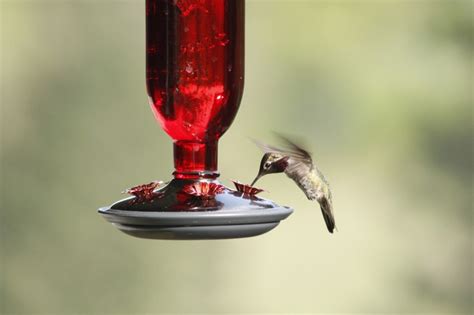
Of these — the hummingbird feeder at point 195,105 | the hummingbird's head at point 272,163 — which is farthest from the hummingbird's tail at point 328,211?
the hummingbird feeder at point 195,105

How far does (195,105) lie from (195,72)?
9cm

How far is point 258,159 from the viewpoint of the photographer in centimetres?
869

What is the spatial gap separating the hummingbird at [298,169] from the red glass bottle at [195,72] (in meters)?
0.52

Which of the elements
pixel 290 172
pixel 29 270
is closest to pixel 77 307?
pixel 29 270

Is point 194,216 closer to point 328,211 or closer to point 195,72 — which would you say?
point 195,72

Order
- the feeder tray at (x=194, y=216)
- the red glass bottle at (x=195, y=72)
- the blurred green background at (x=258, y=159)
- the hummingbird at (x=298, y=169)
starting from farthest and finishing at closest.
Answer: the blurred green background at (x=258, y=159) < the hummingbird at (x=298, y=169) < the red glass bottle at (x=195, y=72) < the feeder tray at (x=194, y=216)

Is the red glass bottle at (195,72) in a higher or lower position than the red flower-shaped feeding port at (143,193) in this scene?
higher

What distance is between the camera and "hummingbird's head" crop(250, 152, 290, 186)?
3168mm

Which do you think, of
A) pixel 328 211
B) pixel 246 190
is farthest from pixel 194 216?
pixel 328 211

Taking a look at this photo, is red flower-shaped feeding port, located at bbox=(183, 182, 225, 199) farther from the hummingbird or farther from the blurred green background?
the blurred green background

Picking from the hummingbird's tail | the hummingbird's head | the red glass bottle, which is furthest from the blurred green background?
the red glass bottle

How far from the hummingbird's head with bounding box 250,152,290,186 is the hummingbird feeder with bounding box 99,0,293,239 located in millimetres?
704

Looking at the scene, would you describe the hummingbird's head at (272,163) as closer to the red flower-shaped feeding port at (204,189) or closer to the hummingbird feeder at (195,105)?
the hummingbird feeder at (195,105)

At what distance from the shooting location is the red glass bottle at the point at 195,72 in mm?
2342
